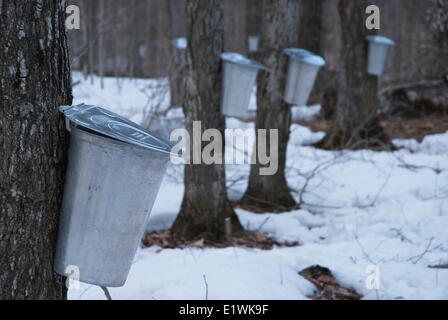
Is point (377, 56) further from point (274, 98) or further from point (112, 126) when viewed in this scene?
point (112, 126)

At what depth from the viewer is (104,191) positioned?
5.05 ft

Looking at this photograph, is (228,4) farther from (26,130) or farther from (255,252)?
(26,130)

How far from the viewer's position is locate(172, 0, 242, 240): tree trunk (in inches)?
147

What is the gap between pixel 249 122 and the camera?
945 centimetres

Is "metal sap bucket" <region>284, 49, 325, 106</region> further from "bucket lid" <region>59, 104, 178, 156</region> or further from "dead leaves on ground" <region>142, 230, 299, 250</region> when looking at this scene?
"bucket lid" <region>59, 104, 178, 156</region>

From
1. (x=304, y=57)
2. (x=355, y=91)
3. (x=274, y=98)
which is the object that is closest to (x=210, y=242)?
(x=274, y=98)

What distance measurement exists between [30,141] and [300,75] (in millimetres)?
3038

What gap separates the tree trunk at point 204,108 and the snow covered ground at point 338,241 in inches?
16.3

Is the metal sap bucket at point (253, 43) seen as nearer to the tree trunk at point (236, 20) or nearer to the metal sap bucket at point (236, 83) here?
the tree trunk at point (236, 20)

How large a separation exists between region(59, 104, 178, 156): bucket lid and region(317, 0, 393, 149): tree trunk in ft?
18.2

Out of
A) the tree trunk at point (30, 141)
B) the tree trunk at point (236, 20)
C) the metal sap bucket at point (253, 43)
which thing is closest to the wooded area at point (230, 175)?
the tree trunk at point (30, 141)

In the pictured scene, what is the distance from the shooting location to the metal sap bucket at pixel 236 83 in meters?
3.57

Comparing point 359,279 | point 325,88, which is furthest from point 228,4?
point 359,279

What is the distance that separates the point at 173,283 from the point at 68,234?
4.15ft
